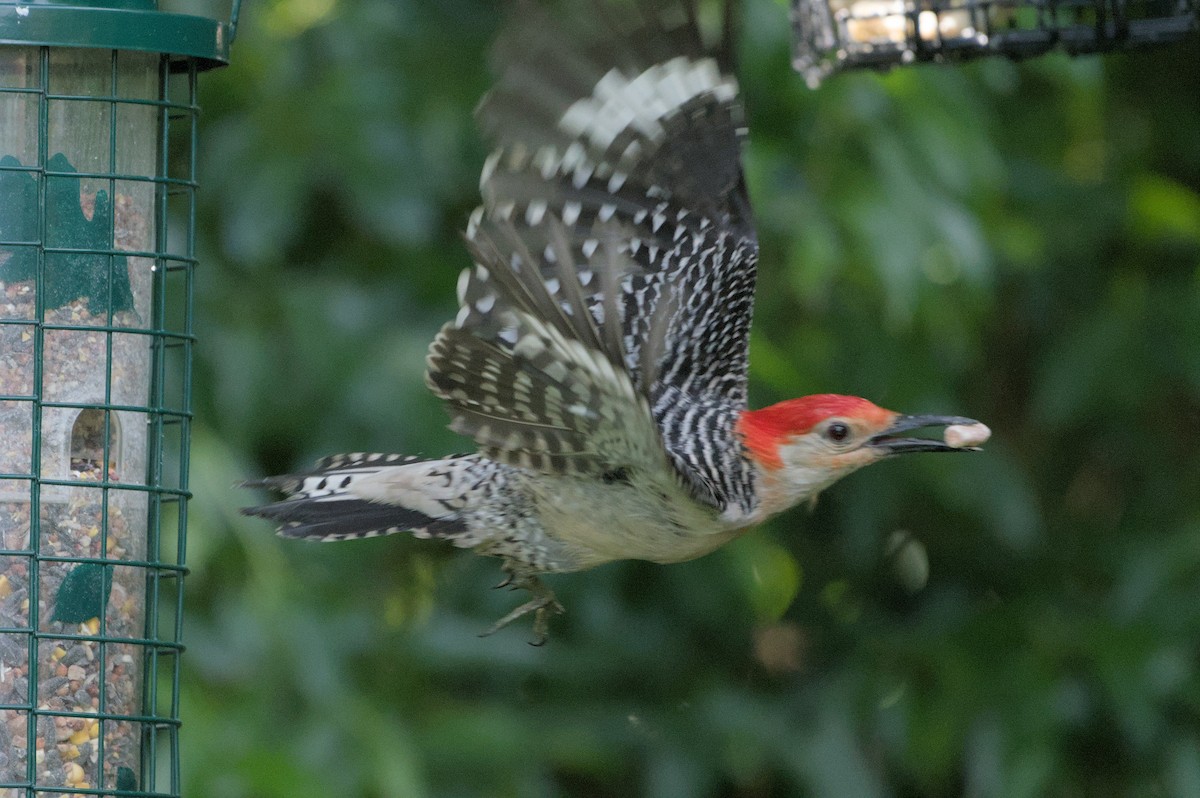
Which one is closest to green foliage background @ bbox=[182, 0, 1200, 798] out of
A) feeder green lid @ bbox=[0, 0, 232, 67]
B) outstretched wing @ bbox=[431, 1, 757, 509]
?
outstretched wing @ bbox=[431, 1, 757, 509]

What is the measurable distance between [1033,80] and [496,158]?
13.0 ft

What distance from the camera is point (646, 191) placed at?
416 cm

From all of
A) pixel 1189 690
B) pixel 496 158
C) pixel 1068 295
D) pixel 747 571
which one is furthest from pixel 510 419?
pixel 1068 295

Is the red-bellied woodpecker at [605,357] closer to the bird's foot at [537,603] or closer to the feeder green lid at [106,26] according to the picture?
the bird's foot at [537,603]

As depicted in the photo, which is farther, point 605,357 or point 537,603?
point 537,603

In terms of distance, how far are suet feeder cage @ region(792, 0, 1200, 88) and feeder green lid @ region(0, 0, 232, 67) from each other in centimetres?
157

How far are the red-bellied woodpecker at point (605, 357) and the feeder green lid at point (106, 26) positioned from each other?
57 cm

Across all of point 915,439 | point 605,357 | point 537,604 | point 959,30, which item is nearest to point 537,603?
point 537,604

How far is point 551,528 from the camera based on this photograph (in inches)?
145

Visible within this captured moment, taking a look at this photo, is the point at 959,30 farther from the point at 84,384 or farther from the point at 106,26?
the point at 84,384

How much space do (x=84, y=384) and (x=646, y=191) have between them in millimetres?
1472

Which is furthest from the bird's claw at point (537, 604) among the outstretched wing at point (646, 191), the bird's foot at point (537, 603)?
the outstretched wing at point (646, 191)

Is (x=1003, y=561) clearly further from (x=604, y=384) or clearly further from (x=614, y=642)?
(x=604, y=384)

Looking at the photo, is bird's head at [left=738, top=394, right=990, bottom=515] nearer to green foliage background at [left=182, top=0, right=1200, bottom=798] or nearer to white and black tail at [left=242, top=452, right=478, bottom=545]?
white and black tail at [left=242, top=452, right=478, bottom=545]
